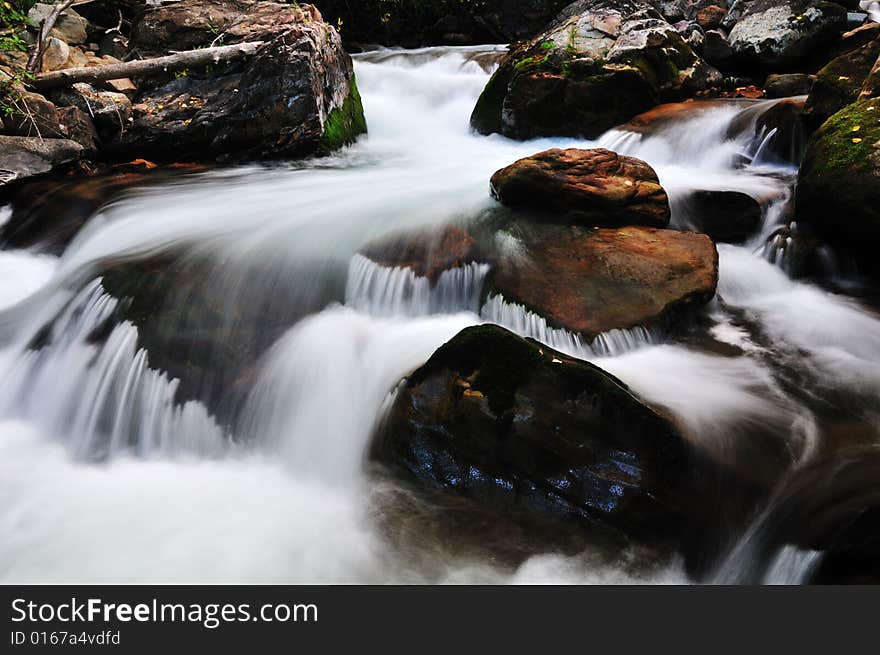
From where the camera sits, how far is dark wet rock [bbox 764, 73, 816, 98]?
28.3 ft

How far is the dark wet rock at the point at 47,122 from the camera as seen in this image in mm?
6117

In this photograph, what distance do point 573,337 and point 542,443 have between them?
3.98ft

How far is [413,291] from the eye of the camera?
4.42m

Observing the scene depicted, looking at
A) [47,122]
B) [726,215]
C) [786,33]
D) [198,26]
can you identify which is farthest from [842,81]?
[47,122]

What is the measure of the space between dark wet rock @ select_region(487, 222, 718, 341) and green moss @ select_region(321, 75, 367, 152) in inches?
162

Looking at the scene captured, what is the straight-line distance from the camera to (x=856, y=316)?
4.24 m

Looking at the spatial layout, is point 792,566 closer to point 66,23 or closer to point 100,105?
point 100,105

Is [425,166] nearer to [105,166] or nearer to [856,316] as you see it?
[105,166]

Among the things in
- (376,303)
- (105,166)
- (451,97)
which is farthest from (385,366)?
(451,97)

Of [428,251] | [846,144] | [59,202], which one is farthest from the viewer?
[59,202]

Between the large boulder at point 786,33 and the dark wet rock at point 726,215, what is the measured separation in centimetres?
588

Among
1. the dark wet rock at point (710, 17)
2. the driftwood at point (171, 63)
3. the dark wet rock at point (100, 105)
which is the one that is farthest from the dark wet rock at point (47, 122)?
the dark wet rock at point (710, 17)

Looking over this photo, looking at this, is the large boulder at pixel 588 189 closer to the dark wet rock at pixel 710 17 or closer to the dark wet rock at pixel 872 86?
the dark wet rock at pixel 872 86
